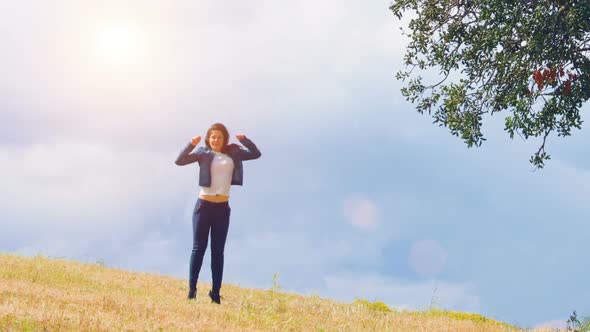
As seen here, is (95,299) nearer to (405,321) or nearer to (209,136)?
(209,136)

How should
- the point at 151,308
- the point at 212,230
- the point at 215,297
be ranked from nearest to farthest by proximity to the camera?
the point at 151,308
the point at 212,230
the point at 215,297

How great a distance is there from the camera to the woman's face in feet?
50.1

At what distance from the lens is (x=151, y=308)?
41.7 ft

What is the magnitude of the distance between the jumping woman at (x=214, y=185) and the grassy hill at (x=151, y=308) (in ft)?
2.53

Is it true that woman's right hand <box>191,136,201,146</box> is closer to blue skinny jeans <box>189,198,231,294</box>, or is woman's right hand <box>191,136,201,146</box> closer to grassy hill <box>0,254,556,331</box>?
blue skinny jeans <box>189,198,231,294</box>

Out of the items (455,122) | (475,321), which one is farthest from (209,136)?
(475,321)

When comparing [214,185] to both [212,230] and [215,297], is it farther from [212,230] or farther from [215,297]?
[215,297]

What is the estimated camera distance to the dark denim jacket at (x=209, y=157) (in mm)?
14891

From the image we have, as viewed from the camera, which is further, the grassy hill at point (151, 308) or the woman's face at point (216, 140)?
the woman's face at point (216, 140)

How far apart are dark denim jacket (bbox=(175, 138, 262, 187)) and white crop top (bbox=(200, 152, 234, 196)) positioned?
0.27 feet

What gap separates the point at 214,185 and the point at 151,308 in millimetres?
3007

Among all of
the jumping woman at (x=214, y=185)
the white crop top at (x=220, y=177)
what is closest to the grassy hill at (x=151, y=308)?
the jumping woman at (x=214, y=185)

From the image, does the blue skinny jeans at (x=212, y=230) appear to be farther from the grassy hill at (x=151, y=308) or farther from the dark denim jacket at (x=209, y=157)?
the grassy hill at (x=151, y=308)

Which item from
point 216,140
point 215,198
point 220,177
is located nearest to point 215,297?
point 215,198
